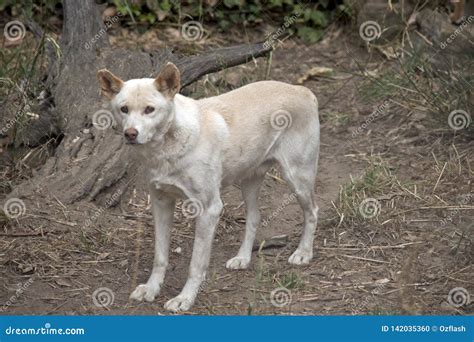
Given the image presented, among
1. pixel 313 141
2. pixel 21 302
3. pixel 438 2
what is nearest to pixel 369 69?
pixel 438 2

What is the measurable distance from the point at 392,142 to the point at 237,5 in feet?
9.11

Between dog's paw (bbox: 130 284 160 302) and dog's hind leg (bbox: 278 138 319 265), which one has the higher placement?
dog's hind leg (bbox: 278 138 319 265)

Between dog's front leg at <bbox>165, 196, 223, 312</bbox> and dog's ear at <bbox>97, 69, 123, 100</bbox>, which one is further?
dog's front leg at <bbox>165, 196, 223, 312</bbox>

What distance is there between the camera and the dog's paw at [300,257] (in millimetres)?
6613

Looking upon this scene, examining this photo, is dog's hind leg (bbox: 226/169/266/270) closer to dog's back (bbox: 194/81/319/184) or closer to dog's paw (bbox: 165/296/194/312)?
dog's back (bbox: 194/81/319/184)

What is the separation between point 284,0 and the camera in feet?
33.3

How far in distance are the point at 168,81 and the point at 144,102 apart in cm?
23

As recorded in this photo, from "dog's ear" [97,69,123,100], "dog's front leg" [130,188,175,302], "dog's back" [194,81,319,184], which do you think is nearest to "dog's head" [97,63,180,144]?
"dog's ear" [97,69,123,100]

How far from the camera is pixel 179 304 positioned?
588 cm

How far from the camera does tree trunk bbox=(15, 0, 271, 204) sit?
7.14 meters

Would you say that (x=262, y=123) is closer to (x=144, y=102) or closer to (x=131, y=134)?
(x=144, y=102)

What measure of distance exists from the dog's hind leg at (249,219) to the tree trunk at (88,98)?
115 centimetres

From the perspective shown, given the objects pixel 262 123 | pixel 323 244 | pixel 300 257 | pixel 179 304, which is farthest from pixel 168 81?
pixel 323 244


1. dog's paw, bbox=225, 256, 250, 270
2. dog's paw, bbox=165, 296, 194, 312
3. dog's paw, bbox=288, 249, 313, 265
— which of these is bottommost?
dog's paw, bbox=225, 256, 250, 270
